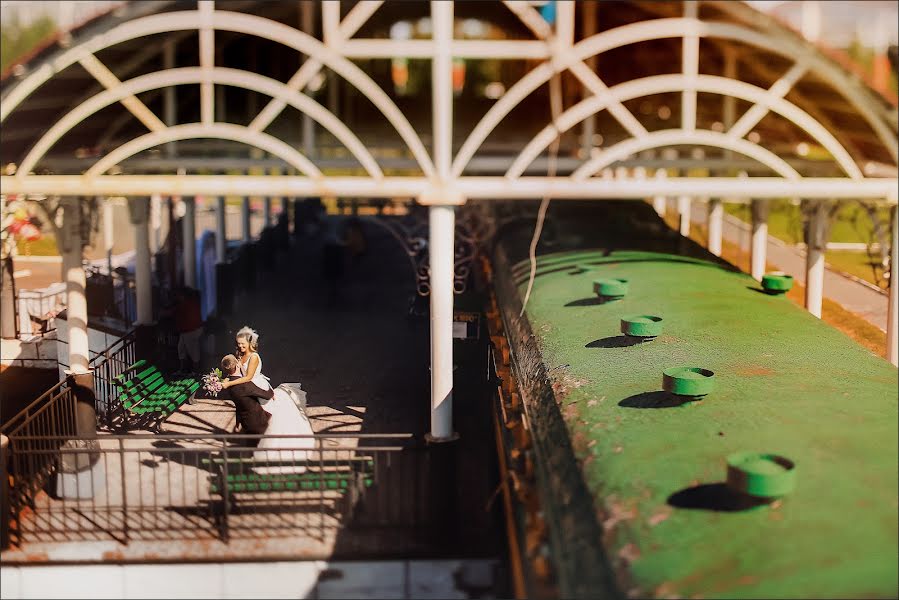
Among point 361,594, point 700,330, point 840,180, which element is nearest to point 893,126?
point 840,180

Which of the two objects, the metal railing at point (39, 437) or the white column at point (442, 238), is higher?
the white column at point (442, 238)

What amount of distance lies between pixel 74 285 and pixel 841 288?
65.9ft

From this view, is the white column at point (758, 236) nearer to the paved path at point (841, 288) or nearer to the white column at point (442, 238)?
the paved path at point (841, 288)

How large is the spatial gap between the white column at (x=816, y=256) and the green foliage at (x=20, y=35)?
234 feet

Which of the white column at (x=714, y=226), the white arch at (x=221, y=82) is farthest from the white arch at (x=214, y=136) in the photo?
the white column at (x=714, y=226)

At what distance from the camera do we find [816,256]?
12.3 m

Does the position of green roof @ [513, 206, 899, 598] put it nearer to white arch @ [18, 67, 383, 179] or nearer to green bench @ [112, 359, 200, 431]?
white arch @ [18, 67, 383, 179]

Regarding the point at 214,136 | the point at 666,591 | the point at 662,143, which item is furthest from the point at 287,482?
the point at 666,591

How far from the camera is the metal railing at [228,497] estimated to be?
8953mm

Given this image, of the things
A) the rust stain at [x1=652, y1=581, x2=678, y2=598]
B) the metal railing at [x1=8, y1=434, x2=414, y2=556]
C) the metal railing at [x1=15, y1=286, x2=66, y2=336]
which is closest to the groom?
the metal railing at [x1=8, y1=434, x2=414, y2=556]

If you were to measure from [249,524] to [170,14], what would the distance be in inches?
178

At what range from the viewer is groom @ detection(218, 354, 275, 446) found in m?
9.76

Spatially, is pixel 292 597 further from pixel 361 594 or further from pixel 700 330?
pixel 700 330

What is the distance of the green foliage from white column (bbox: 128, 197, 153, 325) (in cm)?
6489
